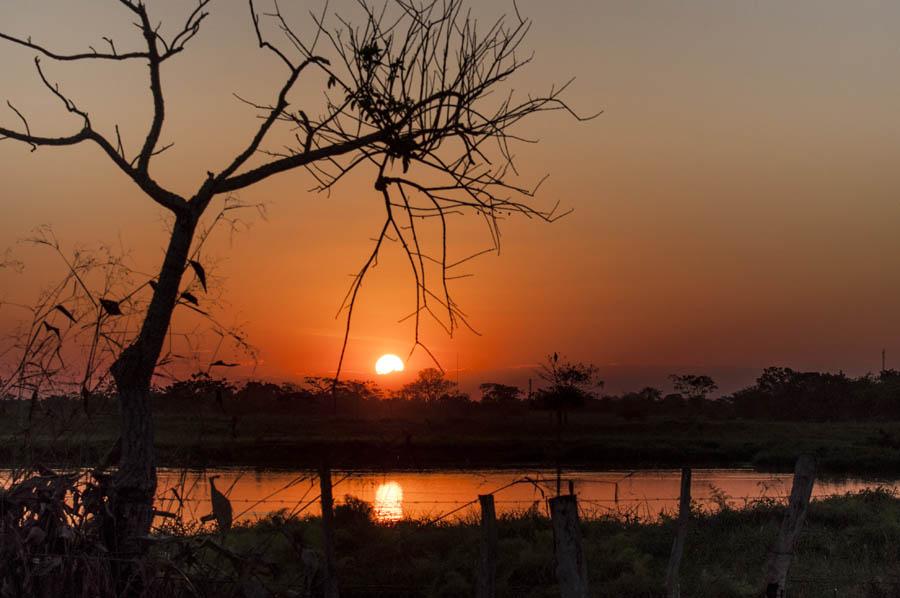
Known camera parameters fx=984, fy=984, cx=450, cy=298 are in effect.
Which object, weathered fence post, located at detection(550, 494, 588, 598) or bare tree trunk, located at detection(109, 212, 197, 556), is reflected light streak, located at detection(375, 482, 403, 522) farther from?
weathered fence post, located at detection(550, 494, 588, 598)

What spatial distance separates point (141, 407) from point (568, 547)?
207 centimetres

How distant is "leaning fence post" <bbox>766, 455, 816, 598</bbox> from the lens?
5438mm

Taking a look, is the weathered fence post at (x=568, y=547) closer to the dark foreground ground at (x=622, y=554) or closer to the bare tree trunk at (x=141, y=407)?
the bare tree trunk at (x=141, y=407)

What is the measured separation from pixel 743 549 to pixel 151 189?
10.5 metres

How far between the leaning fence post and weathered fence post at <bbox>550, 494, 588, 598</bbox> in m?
1.67

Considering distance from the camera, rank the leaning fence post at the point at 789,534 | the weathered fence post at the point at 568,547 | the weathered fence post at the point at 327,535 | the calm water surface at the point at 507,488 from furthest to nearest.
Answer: the calm water surface at the point at 507,488 < the leaning fence post at the point at 789,534 < the weathered fence post at the point at 327,535 < the weathered fence post at the point at 568,547

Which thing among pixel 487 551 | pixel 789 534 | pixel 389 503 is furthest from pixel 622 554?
pixel 389 503

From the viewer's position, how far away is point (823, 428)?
52.3 meters

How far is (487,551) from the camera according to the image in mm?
4926

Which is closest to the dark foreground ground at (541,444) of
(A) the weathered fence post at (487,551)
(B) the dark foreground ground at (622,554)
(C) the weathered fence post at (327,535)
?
(B) the dark foreground ground at (622,554)

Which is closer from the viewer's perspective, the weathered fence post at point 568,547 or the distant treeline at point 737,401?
the weathered fence post at point 568,547

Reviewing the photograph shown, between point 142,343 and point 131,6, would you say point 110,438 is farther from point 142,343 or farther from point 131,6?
point 131,6

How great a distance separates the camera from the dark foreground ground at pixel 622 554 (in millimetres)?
10133

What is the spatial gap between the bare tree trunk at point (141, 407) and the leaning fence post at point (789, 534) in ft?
10.9
